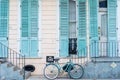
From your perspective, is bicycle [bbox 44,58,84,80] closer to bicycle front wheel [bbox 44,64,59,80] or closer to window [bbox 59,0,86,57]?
bicycle front wheel [bbox 44,64,59,80]

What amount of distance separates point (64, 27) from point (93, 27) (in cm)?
131

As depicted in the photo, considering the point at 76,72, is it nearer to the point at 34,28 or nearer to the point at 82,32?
the point at 82,32

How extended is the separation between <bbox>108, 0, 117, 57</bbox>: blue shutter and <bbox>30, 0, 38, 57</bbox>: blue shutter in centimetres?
333

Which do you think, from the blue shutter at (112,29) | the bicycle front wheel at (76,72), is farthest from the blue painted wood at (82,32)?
the blue shutter at (112,29)

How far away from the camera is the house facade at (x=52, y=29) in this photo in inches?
547

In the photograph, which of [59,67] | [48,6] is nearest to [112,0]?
[48,6]

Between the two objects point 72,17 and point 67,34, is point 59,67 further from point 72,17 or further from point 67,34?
point 72,17

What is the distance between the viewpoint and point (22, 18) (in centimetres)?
1398

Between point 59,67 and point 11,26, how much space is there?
117 inches

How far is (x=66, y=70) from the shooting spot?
13.1m

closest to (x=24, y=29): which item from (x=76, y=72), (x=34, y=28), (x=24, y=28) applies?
(x=24, y=28)

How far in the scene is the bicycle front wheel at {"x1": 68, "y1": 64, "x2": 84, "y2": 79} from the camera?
13.0m

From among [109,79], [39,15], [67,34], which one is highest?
[39,15]

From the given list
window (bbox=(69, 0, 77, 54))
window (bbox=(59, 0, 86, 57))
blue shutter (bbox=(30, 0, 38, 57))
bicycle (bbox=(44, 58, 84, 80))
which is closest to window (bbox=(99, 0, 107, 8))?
window (bbox=(59, 0, 86, 57))
